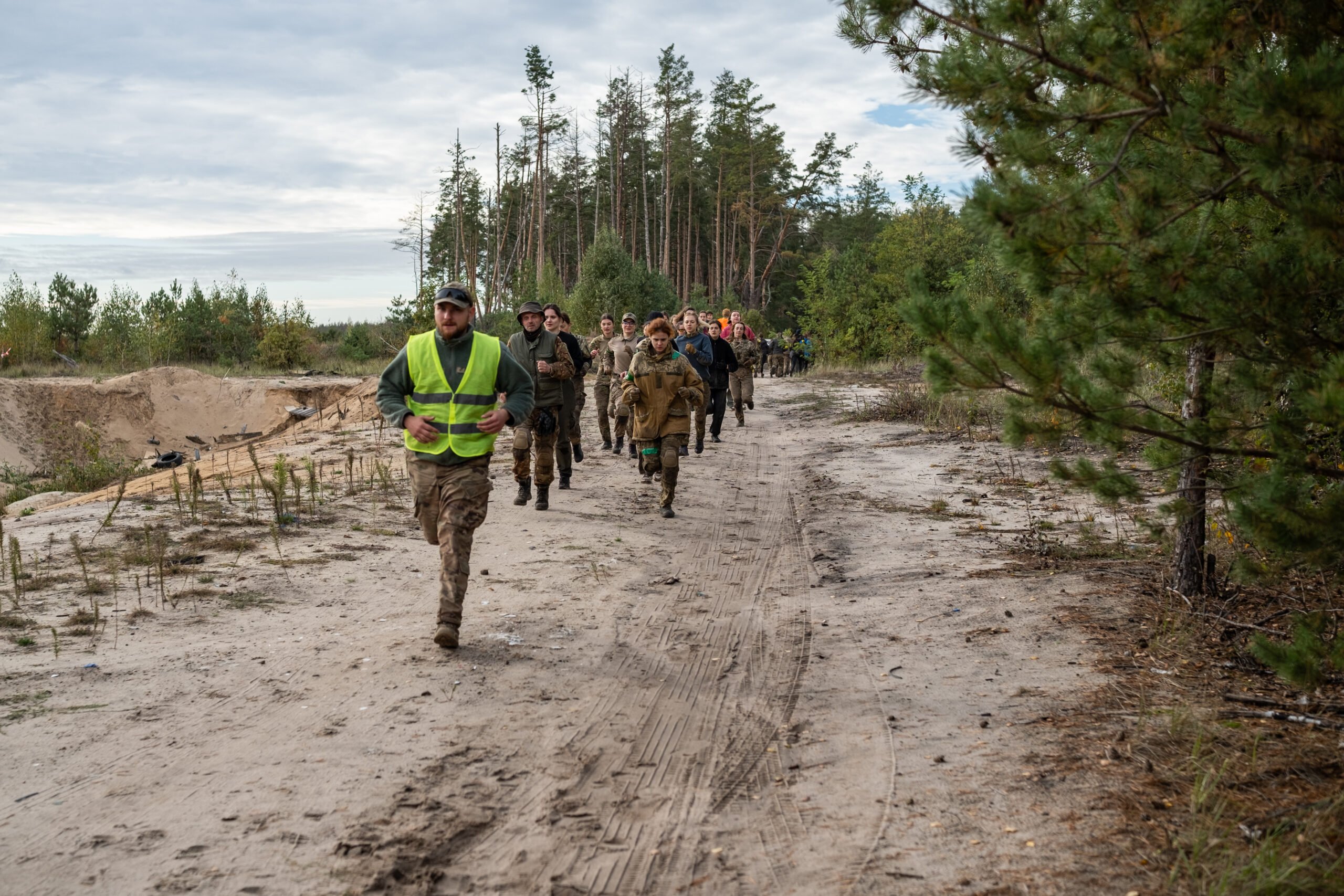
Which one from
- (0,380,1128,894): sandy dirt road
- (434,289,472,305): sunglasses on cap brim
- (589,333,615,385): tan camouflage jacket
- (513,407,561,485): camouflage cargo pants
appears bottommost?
(0,380,1128,894): sandy dirt road

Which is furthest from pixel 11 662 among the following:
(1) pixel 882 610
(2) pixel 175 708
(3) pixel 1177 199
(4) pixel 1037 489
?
(4) pixel 1037 489

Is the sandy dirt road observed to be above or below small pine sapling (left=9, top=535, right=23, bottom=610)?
below

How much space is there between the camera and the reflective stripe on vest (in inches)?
250

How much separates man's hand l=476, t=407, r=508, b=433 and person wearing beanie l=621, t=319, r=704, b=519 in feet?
15.6

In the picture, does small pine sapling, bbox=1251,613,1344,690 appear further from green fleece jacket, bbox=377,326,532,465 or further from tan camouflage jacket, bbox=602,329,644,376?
tan camouflage jacket, bbox=602,329,644,376

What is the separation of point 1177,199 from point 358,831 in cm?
404

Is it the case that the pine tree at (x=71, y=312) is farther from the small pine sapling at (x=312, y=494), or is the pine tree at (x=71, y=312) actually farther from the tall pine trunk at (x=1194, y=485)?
the tall pine trunk at (x=1194, y=485)

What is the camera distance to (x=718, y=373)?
16922 mm

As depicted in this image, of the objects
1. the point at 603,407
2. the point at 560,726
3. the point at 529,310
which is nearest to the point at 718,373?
the point at 603,407

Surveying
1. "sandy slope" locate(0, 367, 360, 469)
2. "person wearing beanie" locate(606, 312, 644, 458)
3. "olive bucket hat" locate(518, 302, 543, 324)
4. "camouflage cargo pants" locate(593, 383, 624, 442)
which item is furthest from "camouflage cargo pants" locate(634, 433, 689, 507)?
"sandy slope" locate(0, 367, 360, 469)

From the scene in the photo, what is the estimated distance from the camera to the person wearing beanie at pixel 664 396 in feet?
36.8

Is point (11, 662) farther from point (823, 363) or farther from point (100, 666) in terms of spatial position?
point (823, 363)

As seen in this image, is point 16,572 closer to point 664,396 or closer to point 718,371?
point 664,396

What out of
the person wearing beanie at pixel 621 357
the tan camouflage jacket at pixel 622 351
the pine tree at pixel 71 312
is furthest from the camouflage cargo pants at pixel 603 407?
the pine tree at pixel 71 312
